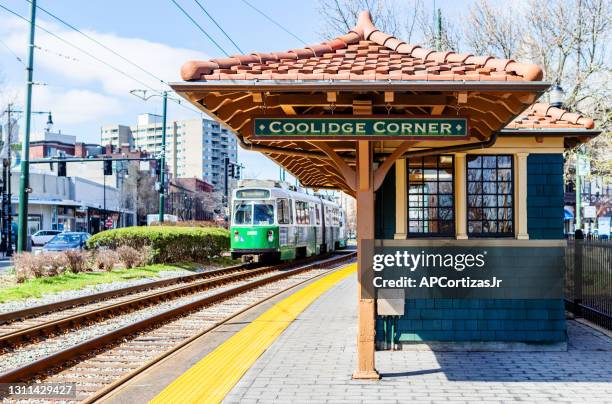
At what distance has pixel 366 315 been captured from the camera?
325 inches

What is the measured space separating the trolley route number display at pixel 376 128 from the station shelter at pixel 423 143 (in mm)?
16

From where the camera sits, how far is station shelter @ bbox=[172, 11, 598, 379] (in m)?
7.25

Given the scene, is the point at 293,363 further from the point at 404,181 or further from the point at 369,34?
the point at 369,34

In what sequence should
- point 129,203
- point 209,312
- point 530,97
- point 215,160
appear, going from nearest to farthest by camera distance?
point 530,97, point 209,312, point 129,203, point 215,160

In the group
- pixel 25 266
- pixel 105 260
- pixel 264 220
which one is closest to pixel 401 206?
pixel 25 266

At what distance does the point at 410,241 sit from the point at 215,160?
178857mm

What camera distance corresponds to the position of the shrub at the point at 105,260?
992 inches

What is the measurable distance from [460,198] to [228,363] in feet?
13.2

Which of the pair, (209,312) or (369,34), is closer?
(369,34)

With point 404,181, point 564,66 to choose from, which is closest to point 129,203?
point 564,66

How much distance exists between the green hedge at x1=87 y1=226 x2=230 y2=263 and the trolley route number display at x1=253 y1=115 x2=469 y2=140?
21060 millimetres

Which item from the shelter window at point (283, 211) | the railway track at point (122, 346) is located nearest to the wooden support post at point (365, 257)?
the railway track at point (122, 346)

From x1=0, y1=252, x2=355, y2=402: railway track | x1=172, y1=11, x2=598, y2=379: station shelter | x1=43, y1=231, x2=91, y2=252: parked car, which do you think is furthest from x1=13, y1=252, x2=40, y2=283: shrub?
x1=43, y1=231, x2=91, y2=252: parked car

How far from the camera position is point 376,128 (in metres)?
7.78
